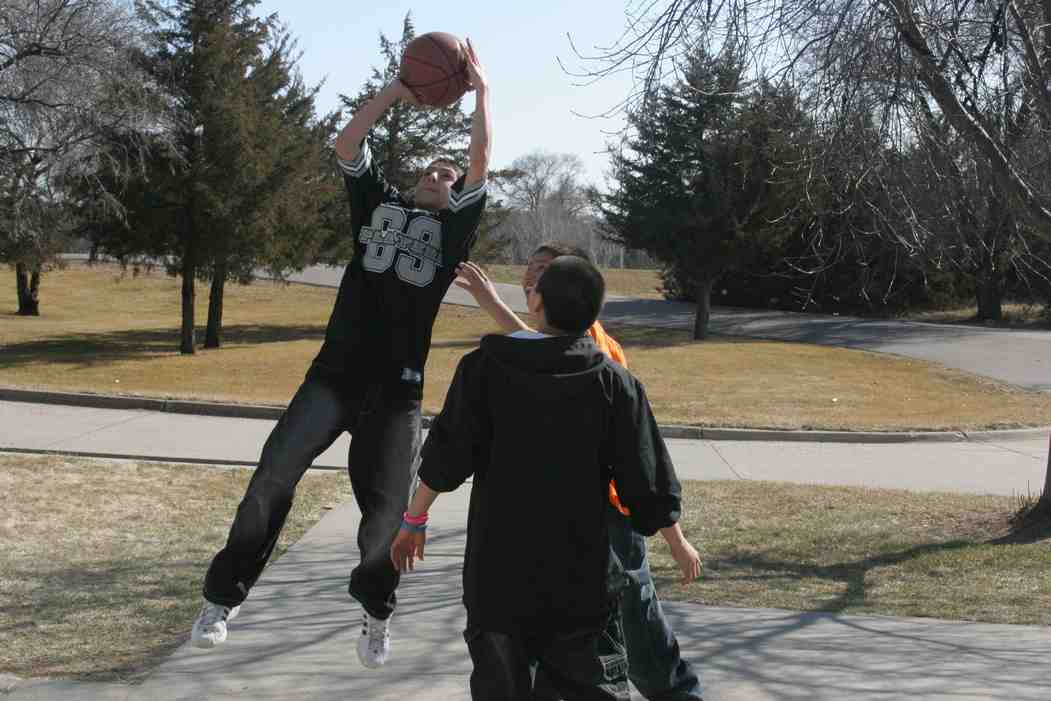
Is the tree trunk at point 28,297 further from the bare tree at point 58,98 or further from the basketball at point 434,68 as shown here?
the basketball at point 434,68

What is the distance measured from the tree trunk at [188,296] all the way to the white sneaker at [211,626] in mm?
24255

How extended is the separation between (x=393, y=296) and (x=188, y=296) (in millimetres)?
25569

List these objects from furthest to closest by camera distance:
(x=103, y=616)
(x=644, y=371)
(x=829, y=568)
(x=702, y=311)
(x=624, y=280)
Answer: (x=624, y=280), (x=702, y=311), (x=644, y=371), (x=829, y=568), (x=103, y=616)

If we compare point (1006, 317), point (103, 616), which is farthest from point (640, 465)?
point (1006, 317)

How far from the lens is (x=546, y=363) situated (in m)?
3.47

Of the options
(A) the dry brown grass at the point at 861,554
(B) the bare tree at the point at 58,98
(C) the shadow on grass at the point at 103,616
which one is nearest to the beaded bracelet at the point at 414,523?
(C) the shadow on grass at the point at 103,616

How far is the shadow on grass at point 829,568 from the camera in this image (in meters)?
7.48

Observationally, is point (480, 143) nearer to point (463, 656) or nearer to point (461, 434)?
point (461, 434)

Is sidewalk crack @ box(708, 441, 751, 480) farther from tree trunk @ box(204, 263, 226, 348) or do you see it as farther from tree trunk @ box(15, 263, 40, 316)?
tree trunk @ box(15, 263, 40, 316)

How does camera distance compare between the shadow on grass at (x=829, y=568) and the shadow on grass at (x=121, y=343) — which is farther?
the shadow on grass at (x=121, y=343)

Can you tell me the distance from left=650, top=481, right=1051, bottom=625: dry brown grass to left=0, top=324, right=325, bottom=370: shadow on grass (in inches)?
762

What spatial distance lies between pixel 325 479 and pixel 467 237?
5911mm

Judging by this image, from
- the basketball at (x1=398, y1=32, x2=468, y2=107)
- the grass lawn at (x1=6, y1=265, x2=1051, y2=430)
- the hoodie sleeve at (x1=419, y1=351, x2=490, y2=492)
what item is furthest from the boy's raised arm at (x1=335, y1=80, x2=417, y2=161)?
the grass lawn at (x1=6, y1=265, x2=1051, y2=430)

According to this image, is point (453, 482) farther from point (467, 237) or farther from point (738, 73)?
point (738, 73)
